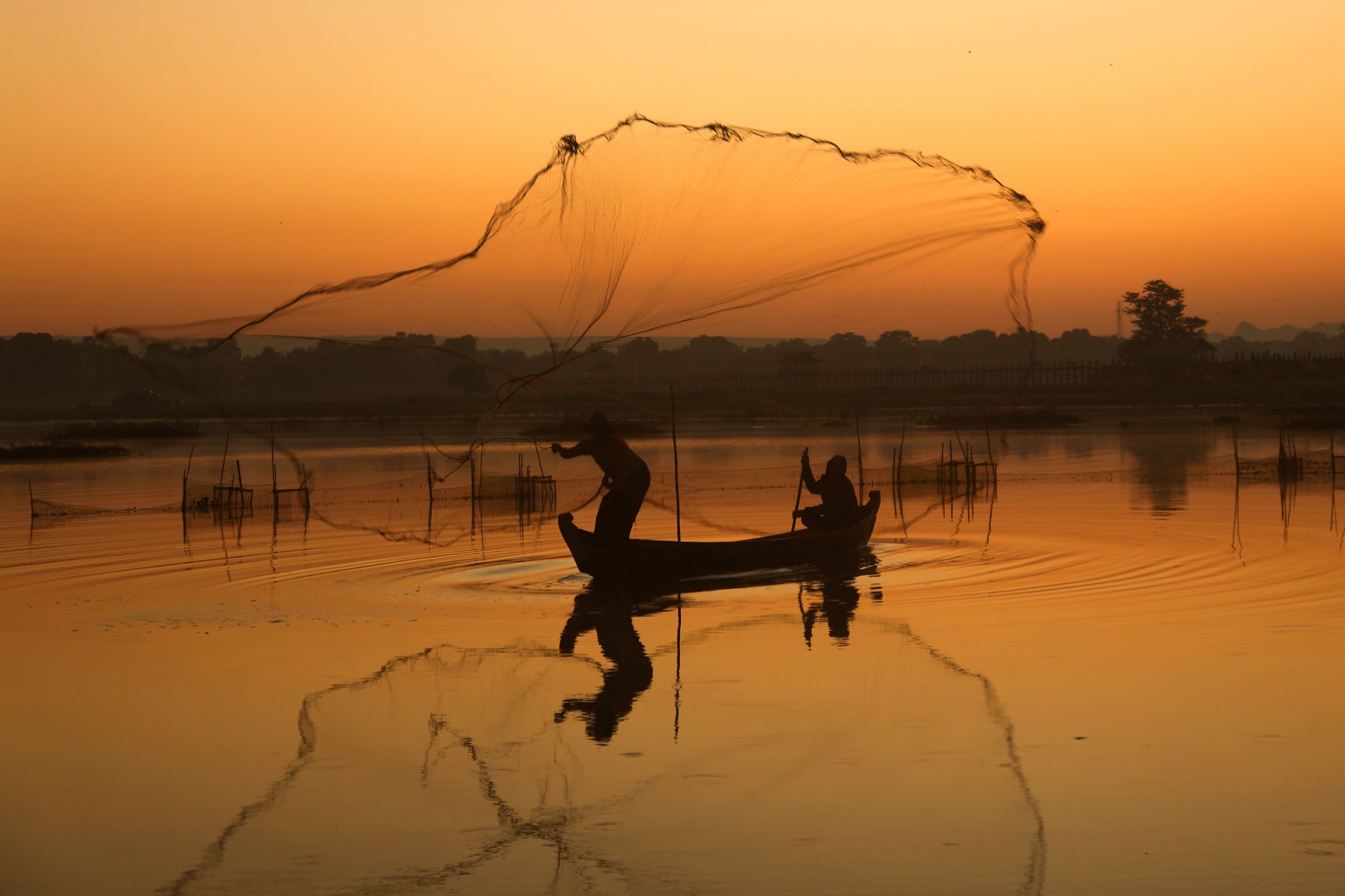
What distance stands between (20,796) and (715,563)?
948 cm

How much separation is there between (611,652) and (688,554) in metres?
4.17

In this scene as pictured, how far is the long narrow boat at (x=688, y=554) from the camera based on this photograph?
15180mm

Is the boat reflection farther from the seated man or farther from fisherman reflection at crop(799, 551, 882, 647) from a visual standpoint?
the seated man

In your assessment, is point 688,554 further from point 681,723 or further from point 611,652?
point 681,723

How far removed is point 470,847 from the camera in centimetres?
629

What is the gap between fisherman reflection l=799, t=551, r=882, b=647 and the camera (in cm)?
1227

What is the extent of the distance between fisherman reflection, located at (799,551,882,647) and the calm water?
77 millimetres

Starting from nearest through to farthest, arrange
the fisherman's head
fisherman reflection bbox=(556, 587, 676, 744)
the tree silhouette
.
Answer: fisherman reflection bbox=(556, 587, 676, 744) < the fisherman's head < the tree silhouette

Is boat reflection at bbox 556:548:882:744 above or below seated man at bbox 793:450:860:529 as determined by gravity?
below

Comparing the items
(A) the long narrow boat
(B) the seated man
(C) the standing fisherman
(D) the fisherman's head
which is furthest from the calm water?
(D) the fisherman's head

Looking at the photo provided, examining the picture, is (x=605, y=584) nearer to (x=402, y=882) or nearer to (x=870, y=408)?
(x=402, y=882)

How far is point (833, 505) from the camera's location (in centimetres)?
1831

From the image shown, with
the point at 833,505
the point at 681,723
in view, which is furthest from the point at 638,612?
the point at 833,505

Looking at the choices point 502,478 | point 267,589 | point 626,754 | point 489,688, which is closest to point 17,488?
point 502,478
